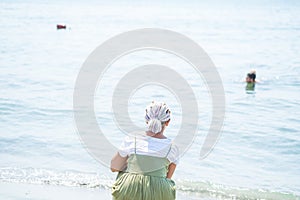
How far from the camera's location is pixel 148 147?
206 inches

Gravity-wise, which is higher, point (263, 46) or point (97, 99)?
point (263, 46)

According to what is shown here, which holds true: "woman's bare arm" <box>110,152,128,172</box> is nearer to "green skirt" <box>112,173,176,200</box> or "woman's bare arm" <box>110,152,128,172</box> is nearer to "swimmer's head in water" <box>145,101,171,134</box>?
"green skirt" <box>112,173,176,200</box>

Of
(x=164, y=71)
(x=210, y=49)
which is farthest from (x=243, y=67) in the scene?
(x=210, y=49)

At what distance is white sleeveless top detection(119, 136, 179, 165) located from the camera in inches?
206

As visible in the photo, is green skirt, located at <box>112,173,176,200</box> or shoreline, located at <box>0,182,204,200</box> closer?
green skirt, located at <box>112,173,176,200</box>

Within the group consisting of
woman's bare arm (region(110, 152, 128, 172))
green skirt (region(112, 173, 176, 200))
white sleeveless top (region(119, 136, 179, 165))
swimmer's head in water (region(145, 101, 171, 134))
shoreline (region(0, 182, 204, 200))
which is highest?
swimmer's head in water (region(145, 101, 171, 134))

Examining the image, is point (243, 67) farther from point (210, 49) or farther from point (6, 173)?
point (6, 173)

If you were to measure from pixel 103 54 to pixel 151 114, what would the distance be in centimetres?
2231

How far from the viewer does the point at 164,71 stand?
22.5 metres

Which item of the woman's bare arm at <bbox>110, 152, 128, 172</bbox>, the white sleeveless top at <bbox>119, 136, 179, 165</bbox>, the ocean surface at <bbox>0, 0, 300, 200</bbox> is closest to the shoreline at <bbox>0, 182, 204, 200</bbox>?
Answer: the ocean surface at <bbox>0, 0, 300, 200</bbox>

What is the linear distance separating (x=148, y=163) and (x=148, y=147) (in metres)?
0.15

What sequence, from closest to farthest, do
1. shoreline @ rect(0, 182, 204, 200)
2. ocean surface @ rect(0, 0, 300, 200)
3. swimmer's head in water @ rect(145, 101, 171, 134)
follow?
swimmer's head in water @ rect(145, 101, 171, 134), shoreline @ rect(0, 182, 204, 200), ocean surface @ rect(0, 0, 300, 200)

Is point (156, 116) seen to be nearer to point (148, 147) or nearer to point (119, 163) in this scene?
point (148, 147)

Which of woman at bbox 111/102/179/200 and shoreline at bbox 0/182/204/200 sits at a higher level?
woman at bbox 111/102/179/200
